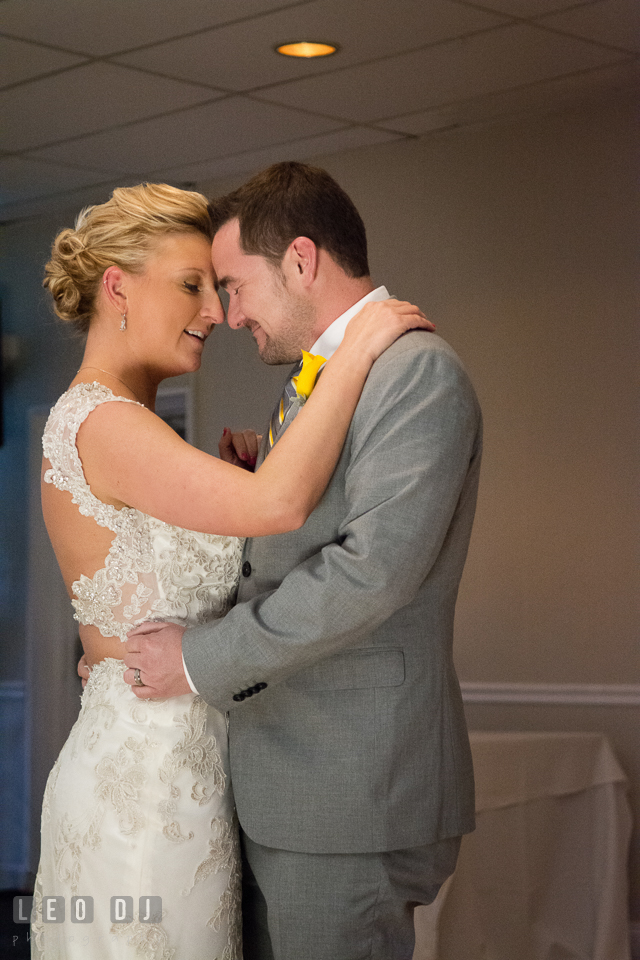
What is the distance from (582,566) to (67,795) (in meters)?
2.73

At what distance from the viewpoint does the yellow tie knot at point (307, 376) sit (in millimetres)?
1995

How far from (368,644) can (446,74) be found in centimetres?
273

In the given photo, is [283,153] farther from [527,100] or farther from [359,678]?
[359,678]

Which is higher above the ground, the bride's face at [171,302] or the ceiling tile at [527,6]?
the ceiling tile at [527,6]

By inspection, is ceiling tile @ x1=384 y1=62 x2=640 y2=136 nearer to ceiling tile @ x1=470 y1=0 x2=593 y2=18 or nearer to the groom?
ceiling tile @ x1=470 y1=0 x2=593 y2=18

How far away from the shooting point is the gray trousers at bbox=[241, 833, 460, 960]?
72.1 inches

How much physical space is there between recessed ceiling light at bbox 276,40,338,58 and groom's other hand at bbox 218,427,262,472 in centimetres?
178

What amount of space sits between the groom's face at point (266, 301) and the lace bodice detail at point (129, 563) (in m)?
0.29

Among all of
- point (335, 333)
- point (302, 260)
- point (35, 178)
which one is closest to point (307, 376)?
point (335, 333)

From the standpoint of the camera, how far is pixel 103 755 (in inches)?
77.9

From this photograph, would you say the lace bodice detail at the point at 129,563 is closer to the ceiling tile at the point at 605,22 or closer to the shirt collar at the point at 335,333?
the shirt collar at the point at 335,333

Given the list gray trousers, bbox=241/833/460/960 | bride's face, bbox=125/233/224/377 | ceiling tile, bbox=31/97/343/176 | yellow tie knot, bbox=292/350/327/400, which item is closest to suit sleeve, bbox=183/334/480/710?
yellow tie knot, bbox=292/350/327/400

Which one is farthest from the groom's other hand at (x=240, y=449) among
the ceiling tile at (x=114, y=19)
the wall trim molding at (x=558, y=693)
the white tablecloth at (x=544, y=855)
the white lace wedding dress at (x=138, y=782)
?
the wall trim molding at (x=558, y=693)

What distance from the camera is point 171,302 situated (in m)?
2.22
